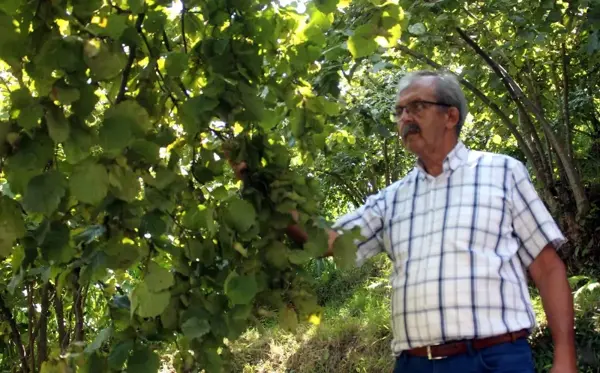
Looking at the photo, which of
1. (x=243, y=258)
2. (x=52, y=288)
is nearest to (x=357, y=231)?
(x=243, y=258)

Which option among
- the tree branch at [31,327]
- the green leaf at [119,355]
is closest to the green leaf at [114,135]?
the green leaf at [119,355]

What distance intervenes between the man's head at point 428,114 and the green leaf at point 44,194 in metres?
1.58

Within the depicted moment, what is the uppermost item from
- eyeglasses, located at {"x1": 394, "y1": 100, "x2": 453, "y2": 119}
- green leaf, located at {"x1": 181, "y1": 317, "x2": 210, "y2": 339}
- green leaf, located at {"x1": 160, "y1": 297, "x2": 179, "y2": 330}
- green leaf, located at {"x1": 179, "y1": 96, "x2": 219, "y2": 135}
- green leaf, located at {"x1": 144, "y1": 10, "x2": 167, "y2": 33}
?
eyeglasses, located at {"x1": 394, "y1": 100, "x2": 453, "y2": 119}

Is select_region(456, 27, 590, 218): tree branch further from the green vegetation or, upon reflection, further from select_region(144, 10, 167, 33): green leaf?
select_region(144, 10, 167, 33): green leaf

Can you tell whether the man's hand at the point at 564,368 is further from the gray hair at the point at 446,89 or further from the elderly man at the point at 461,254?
the gray hair at the point at 446,89

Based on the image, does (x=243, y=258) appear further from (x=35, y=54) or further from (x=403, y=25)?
(x=403, y=25)

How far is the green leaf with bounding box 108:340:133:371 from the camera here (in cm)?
123

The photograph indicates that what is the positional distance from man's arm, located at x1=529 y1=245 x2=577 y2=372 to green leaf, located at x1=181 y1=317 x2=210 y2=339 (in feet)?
4.61

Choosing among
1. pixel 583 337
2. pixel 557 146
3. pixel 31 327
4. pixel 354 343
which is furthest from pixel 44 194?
pixel 557 146

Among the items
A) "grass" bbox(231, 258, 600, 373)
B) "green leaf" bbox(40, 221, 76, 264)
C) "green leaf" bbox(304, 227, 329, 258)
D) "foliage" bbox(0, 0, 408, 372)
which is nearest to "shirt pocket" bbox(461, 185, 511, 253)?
"foliage" bbox(0, 0, 408, 372)

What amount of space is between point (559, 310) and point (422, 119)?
809mm

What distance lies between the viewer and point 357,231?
4.92 ft

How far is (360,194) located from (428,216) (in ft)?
25.1

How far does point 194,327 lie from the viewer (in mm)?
1246
